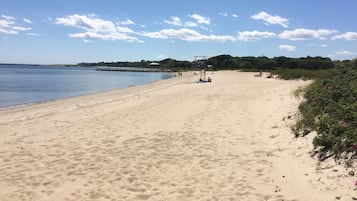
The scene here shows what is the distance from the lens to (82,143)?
9.87m

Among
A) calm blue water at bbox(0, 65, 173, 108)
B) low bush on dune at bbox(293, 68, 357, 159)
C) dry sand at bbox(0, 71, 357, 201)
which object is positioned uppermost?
low bush on dune at bbox(293, 68, 357, 159)

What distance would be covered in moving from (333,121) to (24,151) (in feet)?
22.7

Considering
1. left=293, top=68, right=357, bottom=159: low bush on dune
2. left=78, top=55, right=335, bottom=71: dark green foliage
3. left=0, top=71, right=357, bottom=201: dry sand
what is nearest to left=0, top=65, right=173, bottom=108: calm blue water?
left=0, top=71, right=357, bottom=201: dry sand

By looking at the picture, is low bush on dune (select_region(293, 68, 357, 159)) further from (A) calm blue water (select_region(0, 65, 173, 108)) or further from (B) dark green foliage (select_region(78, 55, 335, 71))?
(B) dark green foliage (select_region(78, 55, 335, 71))

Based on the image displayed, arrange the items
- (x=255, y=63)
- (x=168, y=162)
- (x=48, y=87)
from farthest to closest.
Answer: (x=255, y=63) < (x=48, y=87) < (x=168, y=162)

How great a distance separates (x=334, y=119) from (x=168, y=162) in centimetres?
353

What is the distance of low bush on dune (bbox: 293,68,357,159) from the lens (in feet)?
22.4

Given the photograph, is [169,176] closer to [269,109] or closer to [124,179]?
[124,179]

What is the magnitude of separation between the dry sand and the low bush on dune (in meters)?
0.34

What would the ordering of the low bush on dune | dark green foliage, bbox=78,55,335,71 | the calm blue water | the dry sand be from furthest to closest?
1. dark green foliage, bbox=78,55,335,71
2. the calm blue water
3. the low bush on dune
4. the dry sand

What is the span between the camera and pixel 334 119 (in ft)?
26.2

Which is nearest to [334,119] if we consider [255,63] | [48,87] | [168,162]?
[168,162]

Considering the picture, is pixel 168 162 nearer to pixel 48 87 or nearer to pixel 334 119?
pixel 334 119

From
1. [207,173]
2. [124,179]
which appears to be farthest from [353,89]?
[124,179]
